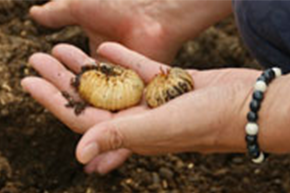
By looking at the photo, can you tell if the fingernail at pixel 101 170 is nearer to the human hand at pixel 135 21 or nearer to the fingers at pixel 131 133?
the fingers at pixel 131 133

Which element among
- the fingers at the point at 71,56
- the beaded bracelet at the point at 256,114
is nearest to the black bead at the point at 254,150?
the beaded bracelet at the point at 256,114

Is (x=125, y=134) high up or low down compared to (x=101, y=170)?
up

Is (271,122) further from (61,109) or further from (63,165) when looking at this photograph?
(63,165)

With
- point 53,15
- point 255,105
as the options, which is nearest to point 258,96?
point 255,105

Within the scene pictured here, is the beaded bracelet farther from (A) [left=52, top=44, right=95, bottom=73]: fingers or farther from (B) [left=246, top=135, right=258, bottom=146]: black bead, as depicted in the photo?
(A) [left=52, top=44, right=95, bottom=73]: fingers

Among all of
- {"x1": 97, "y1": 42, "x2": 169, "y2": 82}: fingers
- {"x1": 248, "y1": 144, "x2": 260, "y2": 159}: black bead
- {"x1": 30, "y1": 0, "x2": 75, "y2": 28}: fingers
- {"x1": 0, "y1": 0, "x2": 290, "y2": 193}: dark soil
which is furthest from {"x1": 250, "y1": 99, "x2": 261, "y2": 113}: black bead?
{"x1": 30, "y1": 0, "x2": 75, "y2": 28}: fingers

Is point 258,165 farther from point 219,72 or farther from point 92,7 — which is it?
point 92,7
